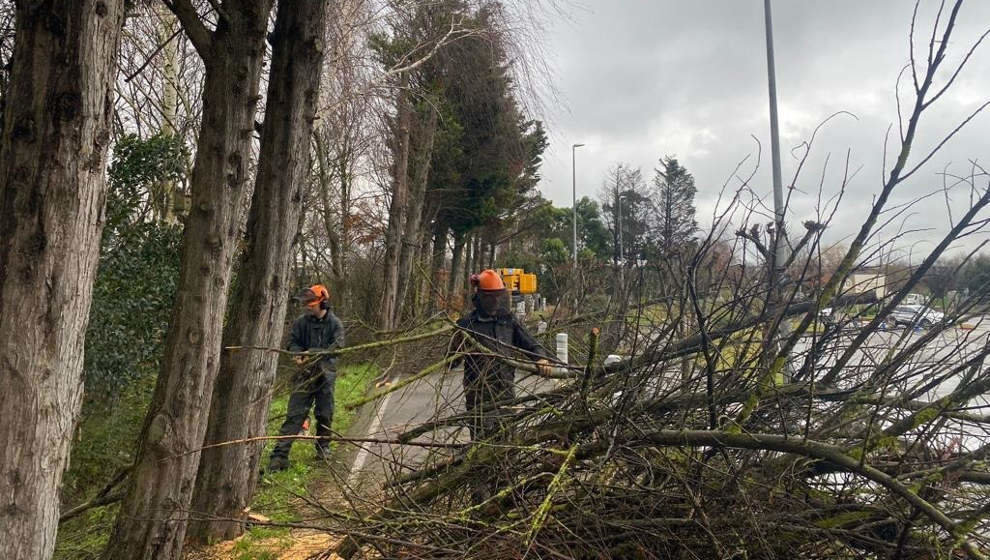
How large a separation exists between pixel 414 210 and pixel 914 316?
58.1ft

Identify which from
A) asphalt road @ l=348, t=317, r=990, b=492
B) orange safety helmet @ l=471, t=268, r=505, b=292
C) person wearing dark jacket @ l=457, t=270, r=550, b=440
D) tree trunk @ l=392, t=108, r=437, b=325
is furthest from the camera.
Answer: tree trunk @ l=392, t=108, r=437, b=325

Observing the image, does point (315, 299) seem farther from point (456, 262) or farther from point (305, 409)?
point (456, 262)

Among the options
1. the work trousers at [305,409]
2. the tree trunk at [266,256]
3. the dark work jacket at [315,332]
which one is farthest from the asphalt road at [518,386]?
the dark work jacket at [315,332]

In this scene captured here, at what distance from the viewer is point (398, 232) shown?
56.5ft

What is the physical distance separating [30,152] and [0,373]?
2.72 feet

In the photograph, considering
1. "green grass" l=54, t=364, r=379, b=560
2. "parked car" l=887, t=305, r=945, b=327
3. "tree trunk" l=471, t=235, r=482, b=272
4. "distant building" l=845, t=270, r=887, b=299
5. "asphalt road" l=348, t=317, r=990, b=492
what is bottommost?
"green grass" l=54, t=364, r=379, b=560

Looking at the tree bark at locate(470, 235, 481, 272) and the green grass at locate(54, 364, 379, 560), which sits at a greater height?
the tree bark at locate(470, 235, 481, 272)

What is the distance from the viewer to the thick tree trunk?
2.59m

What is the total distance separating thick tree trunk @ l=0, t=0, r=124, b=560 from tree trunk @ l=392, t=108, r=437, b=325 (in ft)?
47.3

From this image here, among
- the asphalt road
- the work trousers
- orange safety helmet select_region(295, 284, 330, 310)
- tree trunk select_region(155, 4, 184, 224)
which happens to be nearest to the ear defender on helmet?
orange safety helmet select_region(295, 284, 330, 310)

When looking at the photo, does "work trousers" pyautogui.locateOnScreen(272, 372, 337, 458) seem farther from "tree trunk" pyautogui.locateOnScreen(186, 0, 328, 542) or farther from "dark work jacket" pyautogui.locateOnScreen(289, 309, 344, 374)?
"tree trunk" pyautogui.locateOnScreen(186, 0, 328, 542)

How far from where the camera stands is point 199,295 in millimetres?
3682

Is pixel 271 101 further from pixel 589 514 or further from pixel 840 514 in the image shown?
pixel 840 514

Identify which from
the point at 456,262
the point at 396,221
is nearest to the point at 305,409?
the point at 396,221
